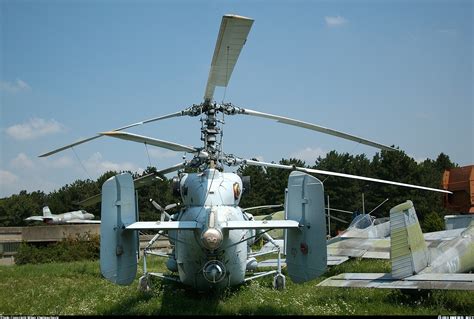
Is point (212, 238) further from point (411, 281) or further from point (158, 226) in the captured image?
point (411, 281)

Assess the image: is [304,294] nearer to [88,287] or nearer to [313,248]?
[313,248]

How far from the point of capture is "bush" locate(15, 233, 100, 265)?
28516 millimetres

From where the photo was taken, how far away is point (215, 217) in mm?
9180

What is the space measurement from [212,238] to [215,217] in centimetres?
65

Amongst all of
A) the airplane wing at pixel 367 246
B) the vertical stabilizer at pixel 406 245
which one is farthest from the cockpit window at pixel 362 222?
the vertical stabilizer at pixel 406 245

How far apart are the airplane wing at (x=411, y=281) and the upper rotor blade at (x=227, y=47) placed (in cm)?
468

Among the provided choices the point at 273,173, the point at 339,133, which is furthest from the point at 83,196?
the point at 339,133

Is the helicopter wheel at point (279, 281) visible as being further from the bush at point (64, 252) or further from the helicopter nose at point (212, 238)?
the bush at point (64, 252)

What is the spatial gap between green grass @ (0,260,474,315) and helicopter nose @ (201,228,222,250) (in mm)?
1746

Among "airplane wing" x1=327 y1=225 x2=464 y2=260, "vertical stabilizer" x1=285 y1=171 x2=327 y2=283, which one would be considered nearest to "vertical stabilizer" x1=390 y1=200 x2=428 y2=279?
"vertical stabilizer" x1=285 y1=171 x2=327 y2=283

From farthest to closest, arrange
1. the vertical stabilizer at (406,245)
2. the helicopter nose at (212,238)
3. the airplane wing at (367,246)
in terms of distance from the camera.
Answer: the airplane wing at (367,246) < the vertical stabilizer at (406,245) < the helicopter nose at (212,238)

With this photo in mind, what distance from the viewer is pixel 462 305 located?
9578 mm

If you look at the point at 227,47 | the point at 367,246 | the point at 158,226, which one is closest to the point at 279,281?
the point at 158,226

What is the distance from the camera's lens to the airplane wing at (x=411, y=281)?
28.9 ft
